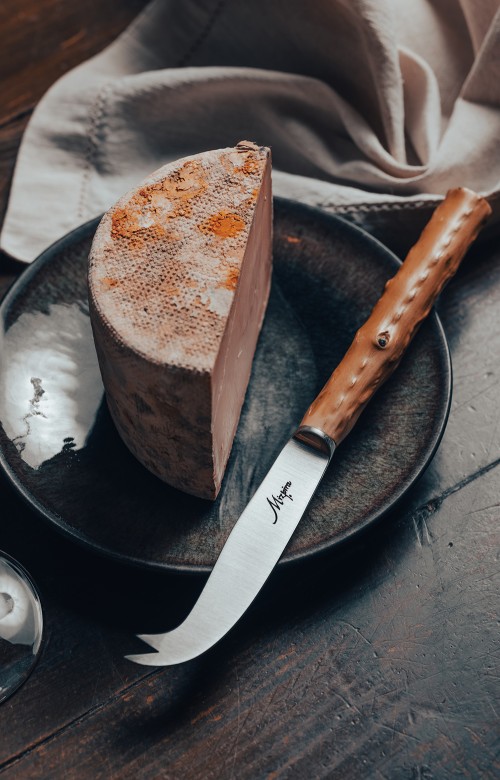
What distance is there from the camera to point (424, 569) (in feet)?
3.50

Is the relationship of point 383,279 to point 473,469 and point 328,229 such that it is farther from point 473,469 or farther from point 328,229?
point 473,469

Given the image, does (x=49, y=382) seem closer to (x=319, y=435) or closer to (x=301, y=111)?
(x=319, y=435)

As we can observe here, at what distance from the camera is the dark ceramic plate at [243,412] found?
101 centimetres

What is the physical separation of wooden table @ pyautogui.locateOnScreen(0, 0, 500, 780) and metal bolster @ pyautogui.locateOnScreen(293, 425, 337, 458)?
13 centimetres

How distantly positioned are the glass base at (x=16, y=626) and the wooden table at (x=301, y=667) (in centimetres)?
2

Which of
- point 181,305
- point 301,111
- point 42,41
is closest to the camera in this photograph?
point 181,305

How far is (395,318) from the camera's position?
3.64 ft

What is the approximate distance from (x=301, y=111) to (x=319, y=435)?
0.70 m

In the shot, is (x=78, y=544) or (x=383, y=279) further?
(x=383, y=279)

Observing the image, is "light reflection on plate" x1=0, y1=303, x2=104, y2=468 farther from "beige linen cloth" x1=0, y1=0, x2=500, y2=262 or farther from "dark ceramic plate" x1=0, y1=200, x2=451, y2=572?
"beige linen cloth" x1=0, y1=0, x2=500, y2=262

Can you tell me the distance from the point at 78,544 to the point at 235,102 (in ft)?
2.90

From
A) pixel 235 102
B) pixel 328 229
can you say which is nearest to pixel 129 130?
pixel 235 102

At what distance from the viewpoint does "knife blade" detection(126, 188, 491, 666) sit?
0.94 m

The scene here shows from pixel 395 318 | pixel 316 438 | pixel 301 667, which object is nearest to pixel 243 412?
pixel 316 438
